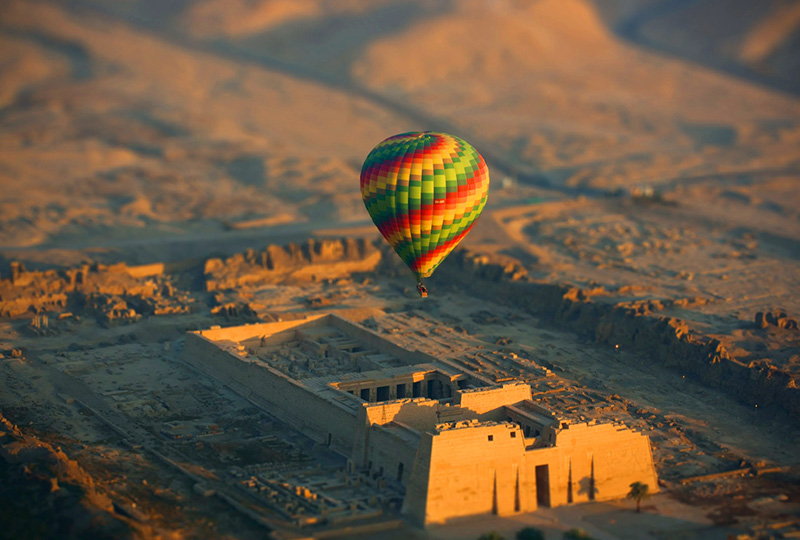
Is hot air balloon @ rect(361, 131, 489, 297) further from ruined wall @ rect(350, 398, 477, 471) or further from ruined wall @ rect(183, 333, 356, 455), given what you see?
ruined wall @ rect(350, 398, 477, 471)

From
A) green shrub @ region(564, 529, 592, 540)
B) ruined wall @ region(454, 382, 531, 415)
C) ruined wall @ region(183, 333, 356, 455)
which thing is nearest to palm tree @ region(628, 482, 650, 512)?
green shrub @ region(564, 529, 592, 540)

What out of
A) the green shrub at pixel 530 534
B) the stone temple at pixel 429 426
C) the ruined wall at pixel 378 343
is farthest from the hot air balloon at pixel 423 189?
the green shrub at pixel 530 534

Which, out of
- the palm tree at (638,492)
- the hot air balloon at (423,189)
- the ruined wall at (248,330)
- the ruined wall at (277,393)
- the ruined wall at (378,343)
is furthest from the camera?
the ruined wall at (248,330)

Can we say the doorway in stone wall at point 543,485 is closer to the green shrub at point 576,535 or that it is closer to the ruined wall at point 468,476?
the ruined wall at point 468,476

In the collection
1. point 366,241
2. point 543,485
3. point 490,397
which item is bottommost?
point 543,485

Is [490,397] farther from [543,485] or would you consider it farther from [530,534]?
[530,534]

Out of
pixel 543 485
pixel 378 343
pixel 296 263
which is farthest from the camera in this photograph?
pixel 296 263

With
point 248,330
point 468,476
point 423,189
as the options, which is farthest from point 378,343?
point 468,476
